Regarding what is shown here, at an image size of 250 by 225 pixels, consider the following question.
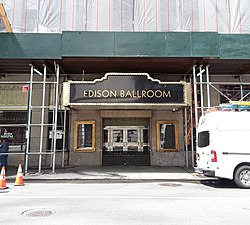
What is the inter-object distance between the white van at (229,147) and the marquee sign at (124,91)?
2.93m

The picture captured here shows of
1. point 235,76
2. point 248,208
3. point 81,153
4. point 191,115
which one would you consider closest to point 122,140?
point 81,153

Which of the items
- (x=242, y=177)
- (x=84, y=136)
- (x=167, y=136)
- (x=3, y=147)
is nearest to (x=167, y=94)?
(x=167, y=136)

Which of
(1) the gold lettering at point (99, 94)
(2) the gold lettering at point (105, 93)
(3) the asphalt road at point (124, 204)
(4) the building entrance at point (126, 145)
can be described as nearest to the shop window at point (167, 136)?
(4) the building entrance at point (126, 145)

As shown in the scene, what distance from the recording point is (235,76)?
1559cm

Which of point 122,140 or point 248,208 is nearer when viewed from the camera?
point 248,208

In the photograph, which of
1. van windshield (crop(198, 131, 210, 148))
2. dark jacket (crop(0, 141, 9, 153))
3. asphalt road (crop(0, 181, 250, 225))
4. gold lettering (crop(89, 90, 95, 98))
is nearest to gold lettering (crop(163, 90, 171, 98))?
van windshield (crop(198, 131, 210, 148))

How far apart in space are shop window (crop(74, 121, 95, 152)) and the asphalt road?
5488 mm

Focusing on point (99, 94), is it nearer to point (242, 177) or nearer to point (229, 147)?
point (229, 147)

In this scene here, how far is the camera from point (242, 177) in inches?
355

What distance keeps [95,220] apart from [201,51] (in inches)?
364

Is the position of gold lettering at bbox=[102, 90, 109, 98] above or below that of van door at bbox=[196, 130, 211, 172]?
above

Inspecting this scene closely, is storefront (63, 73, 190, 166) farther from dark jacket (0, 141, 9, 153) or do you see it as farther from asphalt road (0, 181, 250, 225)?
asphalt road (0, 181, 250, 225)

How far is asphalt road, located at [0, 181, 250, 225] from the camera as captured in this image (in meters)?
5.25

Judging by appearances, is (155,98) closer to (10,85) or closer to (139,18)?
(139,18)
